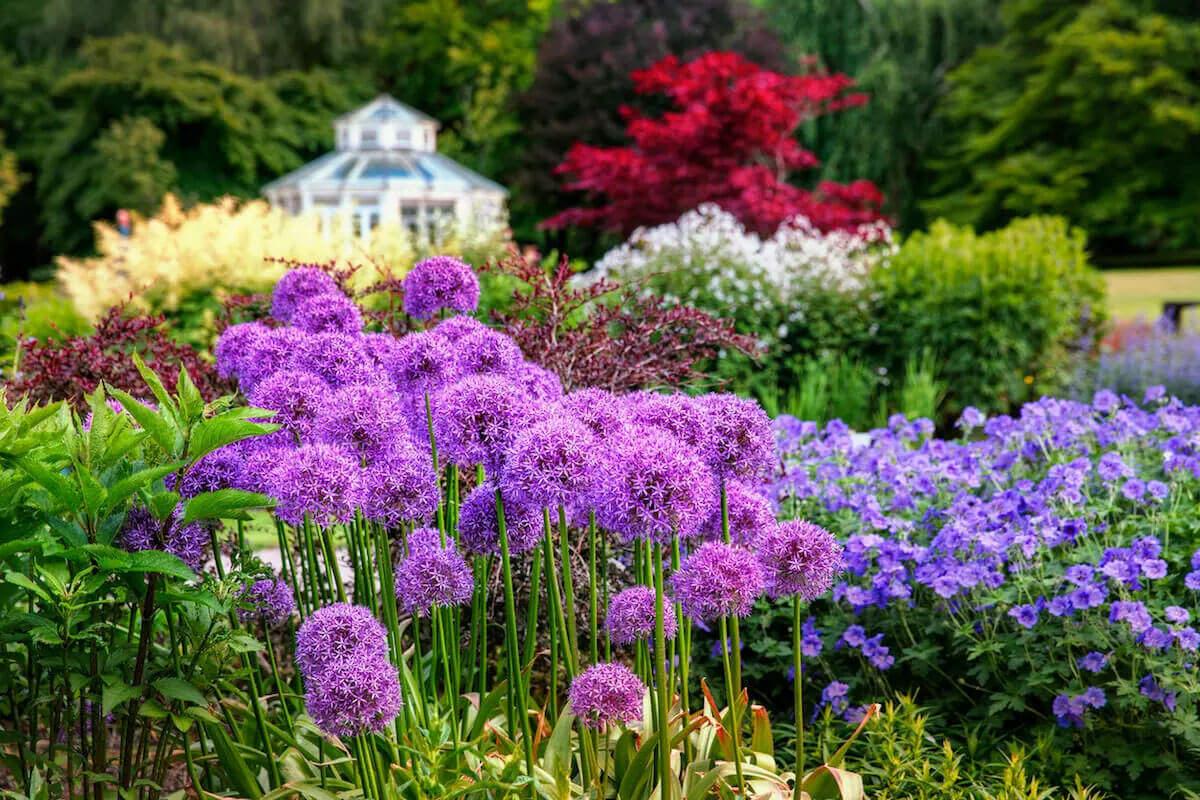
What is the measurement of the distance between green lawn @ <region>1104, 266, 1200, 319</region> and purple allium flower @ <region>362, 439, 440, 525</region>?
18.6 m

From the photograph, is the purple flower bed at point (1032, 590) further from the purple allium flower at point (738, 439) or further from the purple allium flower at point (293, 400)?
the purple allium flower at point (293, 400)

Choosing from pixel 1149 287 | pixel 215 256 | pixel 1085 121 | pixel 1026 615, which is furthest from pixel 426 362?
→ pixel 1149 287

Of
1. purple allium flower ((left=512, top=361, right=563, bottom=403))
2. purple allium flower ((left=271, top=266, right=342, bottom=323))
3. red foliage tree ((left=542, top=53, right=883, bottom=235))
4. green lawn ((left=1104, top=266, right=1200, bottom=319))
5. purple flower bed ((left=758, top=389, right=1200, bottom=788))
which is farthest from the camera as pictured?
green lawn ((left=1104, top=266, right=1200, bottom=319))

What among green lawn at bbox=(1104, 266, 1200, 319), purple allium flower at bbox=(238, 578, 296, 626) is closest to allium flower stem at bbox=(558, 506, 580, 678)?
purple allium flower at bbox=(238, 578, 296, 626)

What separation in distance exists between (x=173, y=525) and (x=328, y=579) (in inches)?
18.7

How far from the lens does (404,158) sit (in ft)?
53.9

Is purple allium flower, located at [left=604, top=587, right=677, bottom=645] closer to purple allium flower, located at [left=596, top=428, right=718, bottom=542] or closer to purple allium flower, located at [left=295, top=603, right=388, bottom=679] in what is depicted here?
purple allium flower, located at [left=596, top=428, right=718, bottom=542]

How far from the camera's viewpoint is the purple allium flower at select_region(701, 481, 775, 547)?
2.05 m

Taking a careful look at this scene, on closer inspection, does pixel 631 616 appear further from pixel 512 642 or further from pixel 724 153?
pixel 724 153

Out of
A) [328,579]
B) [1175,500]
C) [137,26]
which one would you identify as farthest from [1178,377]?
[137,26]

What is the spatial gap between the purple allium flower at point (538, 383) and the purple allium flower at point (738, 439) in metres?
0.38

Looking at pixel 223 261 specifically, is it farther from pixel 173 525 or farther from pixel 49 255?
pixel 49 255

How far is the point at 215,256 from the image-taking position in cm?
702

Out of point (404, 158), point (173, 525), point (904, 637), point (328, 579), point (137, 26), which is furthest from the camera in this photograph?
point (137, 26)
